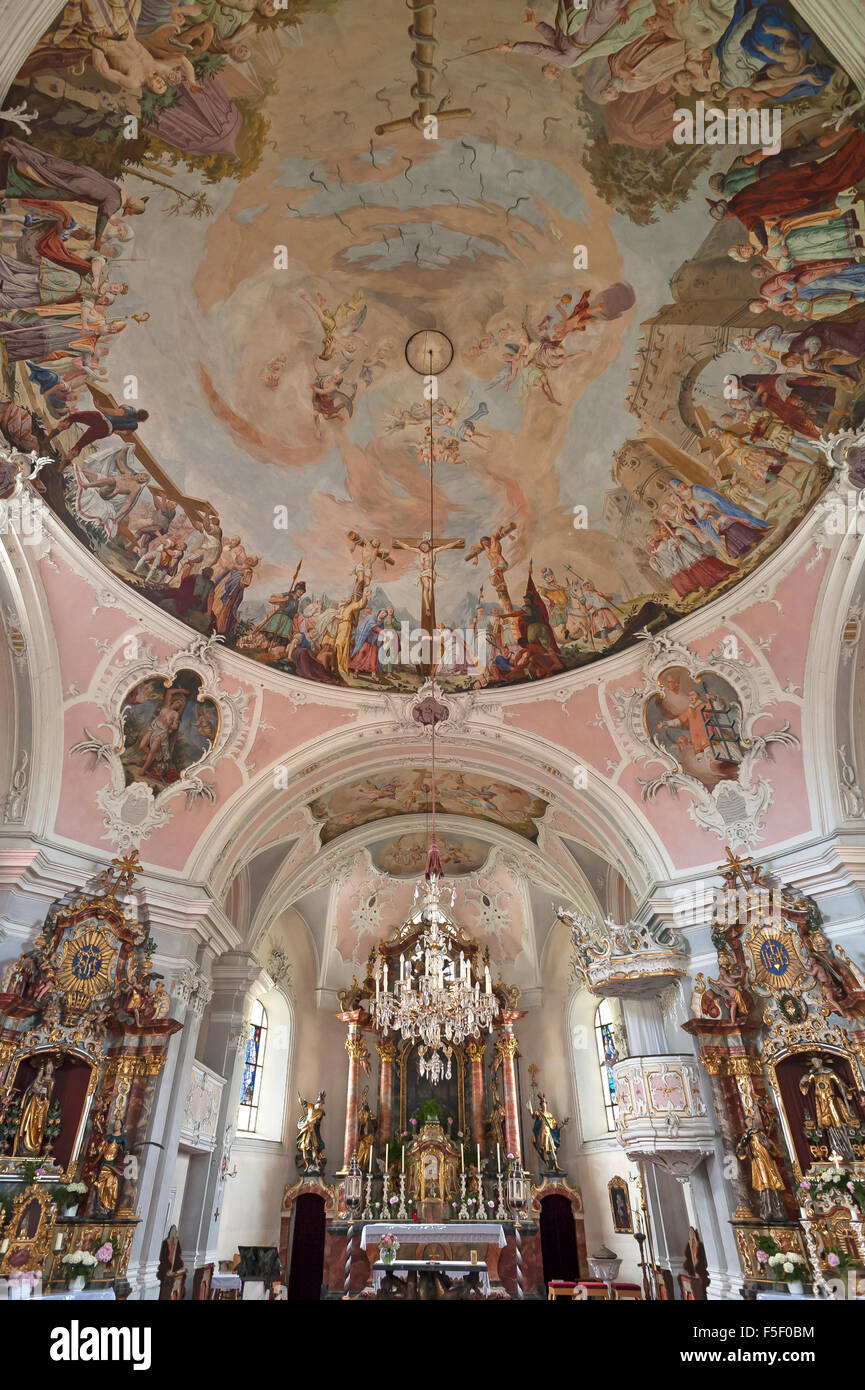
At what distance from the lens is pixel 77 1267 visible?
984 cm

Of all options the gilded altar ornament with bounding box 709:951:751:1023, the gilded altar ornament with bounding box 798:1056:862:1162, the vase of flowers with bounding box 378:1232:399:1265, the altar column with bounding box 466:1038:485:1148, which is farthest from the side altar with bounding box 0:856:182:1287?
the altar column with bounding box 466:1038:485:1148

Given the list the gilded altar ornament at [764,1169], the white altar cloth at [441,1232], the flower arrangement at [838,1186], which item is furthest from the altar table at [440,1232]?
the flower arrangement at [838,1186]

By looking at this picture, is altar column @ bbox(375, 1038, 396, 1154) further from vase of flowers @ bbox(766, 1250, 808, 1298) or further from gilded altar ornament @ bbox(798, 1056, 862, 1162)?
gilded altar ornament @ bbox(798, 1056, 862, 1162)

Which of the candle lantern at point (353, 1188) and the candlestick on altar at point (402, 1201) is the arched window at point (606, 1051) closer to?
the candlestick on altar at point (402, 1201)

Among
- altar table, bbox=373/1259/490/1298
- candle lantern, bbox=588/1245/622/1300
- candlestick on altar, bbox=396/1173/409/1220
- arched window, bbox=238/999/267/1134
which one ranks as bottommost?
altar table, bbox=373/1259/490/1298

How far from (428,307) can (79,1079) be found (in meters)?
12.9

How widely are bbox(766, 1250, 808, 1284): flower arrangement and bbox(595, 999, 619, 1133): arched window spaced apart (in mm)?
9648

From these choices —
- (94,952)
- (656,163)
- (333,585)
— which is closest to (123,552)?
→ (333,585)

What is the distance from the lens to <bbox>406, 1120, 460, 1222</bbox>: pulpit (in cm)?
1866

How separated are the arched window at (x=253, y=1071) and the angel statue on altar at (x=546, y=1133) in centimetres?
751

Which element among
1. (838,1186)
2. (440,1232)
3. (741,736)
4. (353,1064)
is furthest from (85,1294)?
(741,736)

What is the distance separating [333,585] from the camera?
46.1ft
